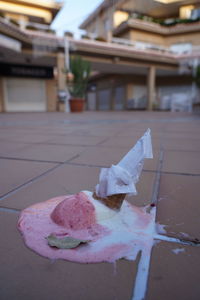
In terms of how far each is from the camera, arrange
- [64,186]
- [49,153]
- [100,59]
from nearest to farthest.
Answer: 1. [64,186]
2. [49,153]
3. [100,59]

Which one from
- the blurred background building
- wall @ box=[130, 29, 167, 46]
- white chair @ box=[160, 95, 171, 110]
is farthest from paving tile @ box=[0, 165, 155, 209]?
wall @ box=[130, 29, 167, 46]

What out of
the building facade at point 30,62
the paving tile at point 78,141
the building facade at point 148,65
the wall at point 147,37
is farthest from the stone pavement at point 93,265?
the wall at point 147,37

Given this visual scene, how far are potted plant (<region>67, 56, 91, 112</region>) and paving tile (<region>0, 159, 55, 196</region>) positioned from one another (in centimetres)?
619

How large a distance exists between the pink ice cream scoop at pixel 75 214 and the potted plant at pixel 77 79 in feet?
22.2

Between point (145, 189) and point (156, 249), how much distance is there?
1.15 ft

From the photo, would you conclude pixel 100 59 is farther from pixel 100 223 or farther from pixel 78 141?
pixel 100 223

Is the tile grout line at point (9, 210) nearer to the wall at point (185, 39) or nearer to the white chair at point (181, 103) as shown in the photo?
the white chair at point (181, 103)

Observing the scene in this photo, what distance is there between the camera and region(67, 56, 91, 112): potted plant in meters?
7.01

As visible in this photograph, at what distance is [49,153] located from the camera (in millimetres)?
1380

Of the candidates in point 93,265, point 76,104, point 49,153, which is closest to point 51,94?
point 76,104

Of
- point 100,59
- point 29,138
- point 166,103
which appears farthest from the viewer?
point 166,103

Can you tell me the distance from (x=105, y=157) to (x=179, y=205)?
26.0 inches

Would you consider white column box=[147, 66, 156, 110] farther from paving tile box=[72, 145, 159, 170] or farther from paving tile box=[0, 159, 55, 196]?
paving tile box=[0, 159, 55, 196]

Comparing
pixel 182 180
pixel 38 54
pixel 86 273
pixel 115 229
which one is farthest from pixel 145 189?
pixel 38 54
